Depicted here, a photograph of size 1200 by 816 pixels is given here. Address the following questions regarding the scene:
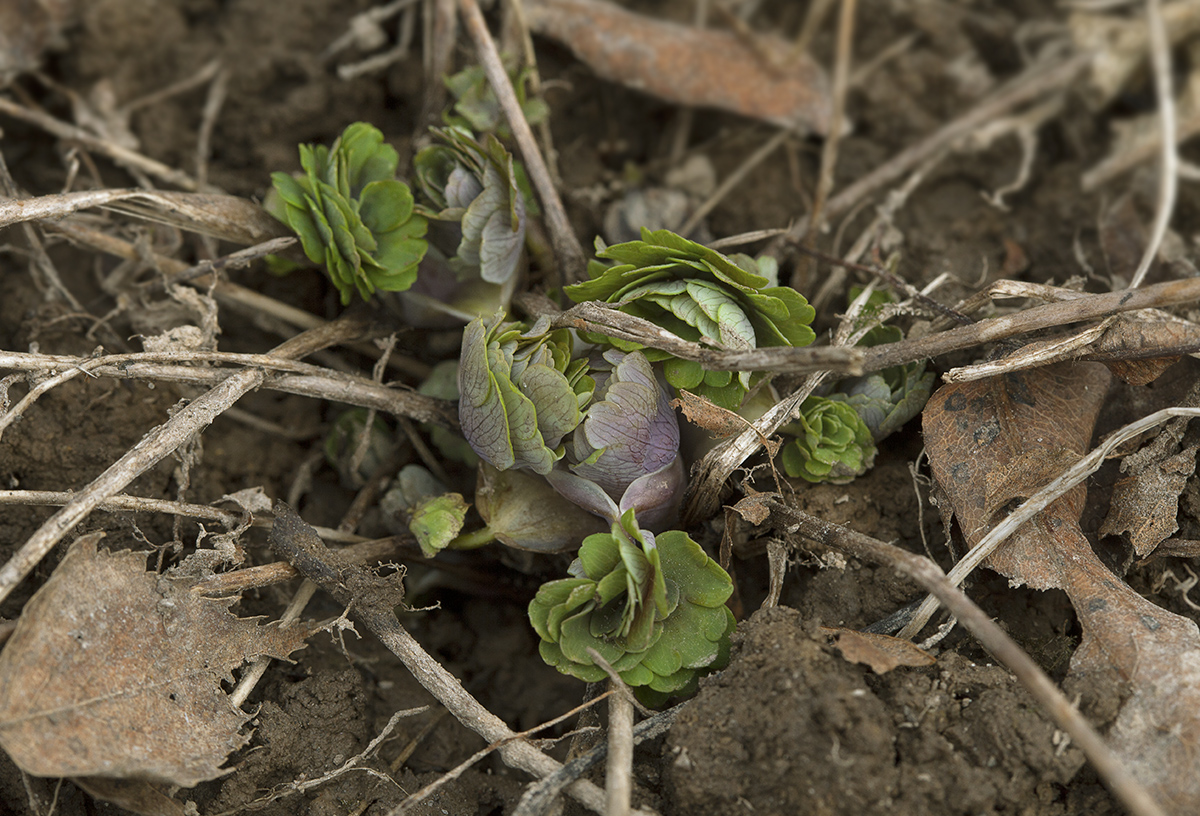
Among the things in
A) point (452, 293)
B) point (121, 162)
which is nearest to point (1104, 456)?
point (452, 293)

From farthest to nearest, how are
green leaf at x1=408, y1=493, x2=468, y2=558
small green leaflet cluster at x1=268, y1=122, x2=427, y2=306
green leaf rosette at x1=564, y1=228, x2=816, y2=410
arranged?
small green leaflet cluster at x1=268, y1=122, x2=427, y2=306 → green leaf at x1=408, y1=493, x2=468, y2=558 → green leaf rosette at x1=564, y1=228, x2=816, y2=410

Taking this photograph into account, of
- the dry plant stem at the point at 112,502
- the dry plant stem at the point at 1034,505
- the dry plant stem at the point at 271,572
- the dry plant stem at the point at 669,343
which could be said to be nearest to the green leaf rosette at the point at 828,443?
the dry plant stem at the point at 669,343

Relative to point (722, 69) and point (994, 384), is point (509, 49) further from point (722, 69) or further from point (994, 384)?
point (994, 384)

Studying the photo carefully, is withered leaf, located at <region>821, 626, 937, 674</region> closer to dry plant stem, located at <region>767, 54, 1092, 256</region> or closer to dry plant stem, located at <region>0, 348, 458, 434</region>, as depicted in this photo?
dry plant stem, located at <region>0, 348, 458, 434</region>

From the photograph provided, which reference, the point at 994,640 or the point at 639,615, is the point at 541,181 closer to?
the point at 639,615

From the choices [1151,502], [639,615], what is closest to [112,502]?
[639,615]

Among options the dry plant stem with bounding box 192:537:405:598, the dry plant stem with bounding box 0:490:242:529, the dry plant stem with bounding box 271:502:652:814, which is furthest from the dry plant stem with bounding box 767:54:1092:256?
the dry plant stem with bounding box 0:490:242:529

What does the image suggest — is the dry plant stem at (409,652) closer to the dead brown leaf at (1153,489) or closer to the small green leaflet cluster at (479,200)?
the small green leaflet cluster at (479,200)
